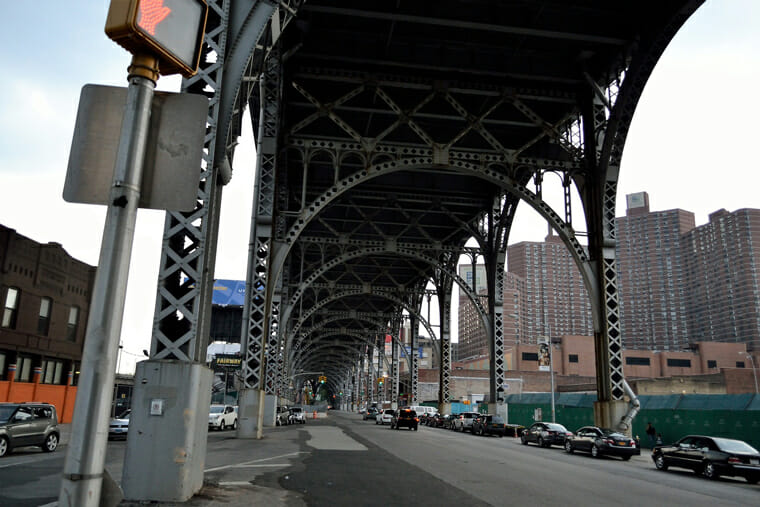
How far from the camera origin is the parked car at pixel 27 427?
1605cm

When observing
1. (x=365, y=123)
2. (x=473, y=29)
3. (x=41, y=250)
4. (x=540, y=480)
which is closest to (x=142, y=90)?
(x=540, y=480)

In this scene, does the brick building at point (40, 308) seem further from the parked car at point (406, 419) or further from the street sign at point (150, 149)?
the street sign at point (150, 149)

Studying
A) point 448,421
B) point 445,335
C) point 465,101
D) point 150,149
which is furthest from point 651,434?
point 150,149

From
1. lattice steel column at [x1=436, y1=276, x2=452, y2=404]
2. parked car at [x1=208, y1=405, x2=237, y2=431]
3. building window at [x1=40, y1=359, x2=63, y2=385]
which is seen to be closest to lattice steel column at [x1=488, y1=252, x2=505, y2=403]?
lattice steel column at [x1=436, y1=276, x2=452, y2=404]

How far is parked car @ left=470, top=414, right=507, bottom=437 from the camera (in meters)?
35.3

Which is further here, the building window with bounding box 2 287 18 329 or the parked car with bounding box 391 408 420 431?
the parked car with bounding box 391 408 420 431

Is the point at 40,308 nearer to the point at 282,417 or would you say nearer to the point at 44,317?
the point at 44,317

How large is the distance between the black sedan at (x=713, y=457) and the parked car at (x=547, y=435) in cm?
893

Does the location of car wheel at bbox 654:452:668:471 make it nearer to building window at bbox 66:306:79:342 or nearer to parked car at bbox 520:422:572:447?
parked car at bbox 520:422:572:447

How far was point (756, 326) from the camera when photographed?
137 m

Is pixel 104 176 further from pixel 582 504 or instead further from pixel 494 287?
pixel 494 287

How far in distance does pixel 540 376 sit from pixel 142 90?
11120cm

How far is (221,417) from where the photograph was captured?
33.8 meters

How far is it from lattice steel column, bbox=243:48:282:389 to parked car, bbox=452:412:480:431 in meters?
22.0
